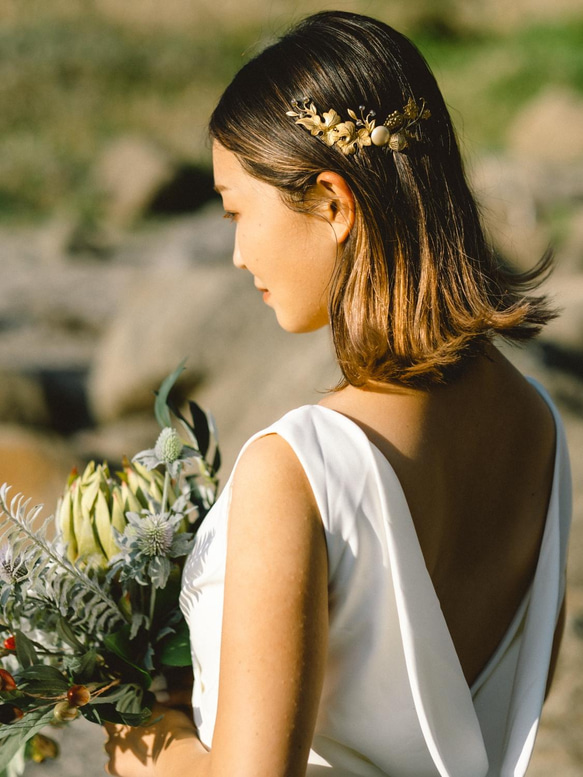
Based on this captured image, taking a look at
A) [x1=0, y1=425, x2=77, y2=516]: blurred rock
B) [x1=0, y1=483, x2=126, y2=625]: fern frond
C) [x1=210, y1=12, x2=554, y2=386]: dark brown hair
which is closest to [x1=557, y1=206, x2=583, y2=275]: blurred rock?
[x1=0, y1=425, x2=77, y2=516]: blurred rock

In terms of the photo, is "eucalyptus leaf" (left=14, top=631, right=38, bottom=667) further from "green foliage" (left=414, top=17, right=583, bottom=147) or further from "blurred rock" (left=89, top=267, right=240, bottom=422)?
"green foliage" (left=414, top=17, right=583, bottom=147)

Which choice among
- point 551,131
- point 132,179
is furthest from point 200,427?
point 551,131

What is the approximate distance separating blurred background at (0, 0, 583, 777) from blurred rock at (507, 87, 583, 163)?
0.17 ft

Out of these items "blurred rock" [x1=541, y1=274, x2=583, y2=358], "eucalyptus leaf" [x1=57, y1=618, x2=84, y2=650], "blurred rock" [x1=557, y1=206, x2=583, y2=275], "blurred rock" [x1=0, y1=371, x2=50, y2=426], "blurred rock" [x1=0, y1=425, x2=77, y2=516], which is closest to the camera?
"eucalyptus leaf" [x1=57, y1=618, x2=84, y2=650]

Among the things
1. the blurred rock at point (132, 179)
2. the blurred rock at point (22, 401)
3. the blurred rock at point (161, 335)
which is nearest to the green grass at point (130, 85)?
the blurred rock at point (132, 179)

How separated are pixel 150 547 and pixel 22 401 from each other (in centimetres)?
455

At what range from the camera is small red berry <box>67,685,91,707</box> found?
143 cm

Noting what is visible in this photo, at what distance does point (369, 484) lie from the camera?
1278 mm

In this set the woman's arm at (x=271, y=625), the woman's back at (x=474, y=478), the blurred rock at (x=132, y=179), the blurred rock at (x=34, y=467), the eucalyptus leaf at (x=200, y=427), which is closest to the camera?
the woman's arm at (x=271, y=625)

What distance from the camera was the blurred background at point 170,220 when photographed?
443 cm

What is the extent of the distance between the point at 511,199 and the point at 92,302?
516 centimetres

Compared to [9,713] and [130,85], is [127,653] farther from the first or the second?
[130,85]

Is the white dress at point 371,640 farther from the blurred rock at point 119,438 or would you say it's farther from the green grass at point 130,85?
the green grass at point 130,85

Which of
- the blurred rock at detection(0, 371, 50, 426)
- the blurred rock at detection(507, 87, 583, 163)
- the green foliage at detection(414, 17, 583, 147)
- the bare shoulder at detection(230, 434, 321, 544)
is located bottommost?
the blurred rock at detection(0, 371, 50, 426)
